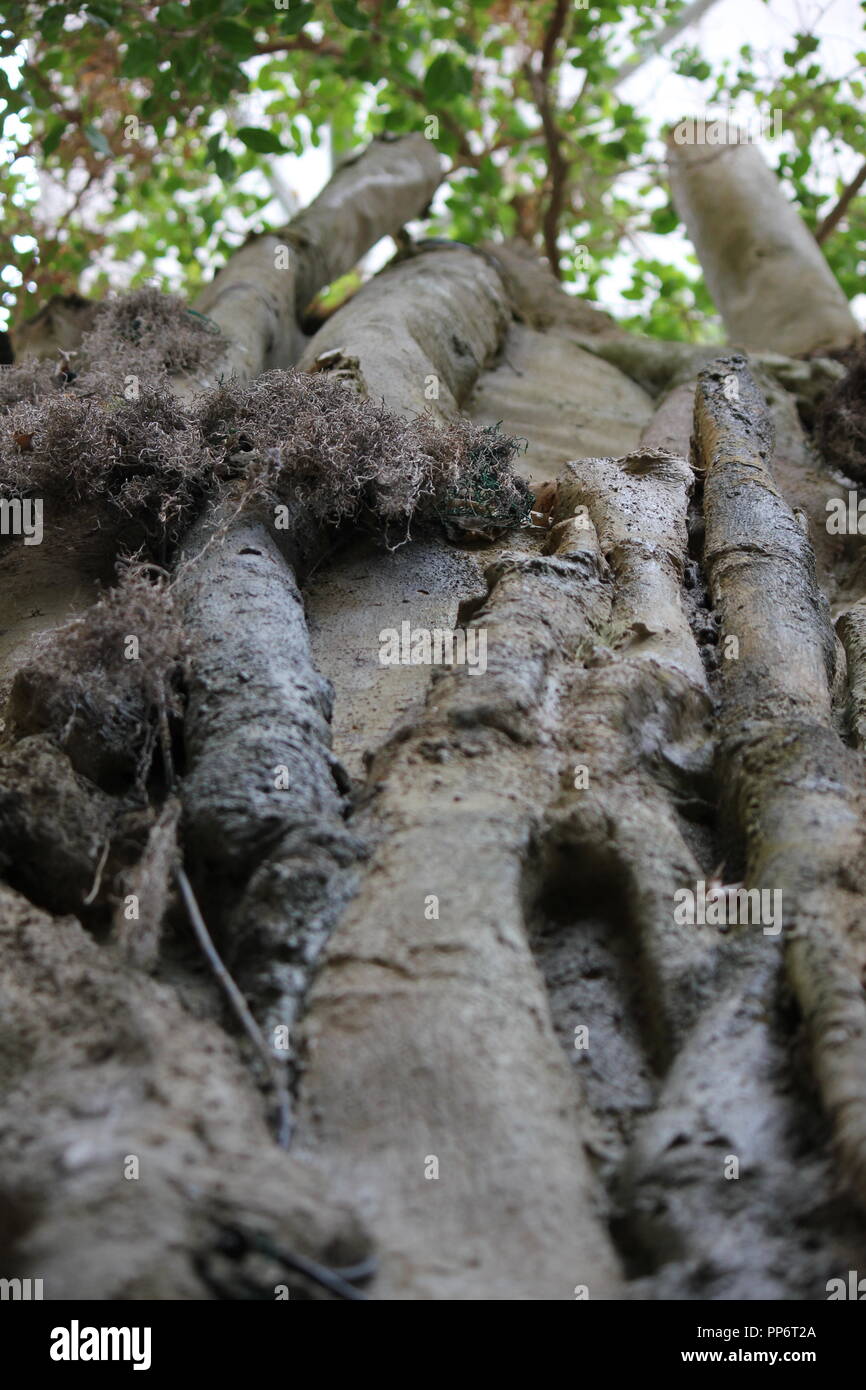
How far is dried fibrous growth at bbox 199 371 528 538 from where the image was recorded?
3449 millimetres

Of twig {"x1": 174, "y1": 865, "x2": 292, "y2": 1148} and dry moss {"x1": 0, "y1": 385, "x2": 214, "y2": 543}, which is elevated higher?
dry moss {"x1": 0, "y1": 385, "x2": 214, "y2": 543}

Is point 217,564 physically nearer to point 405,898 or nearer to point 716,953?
point 405,898

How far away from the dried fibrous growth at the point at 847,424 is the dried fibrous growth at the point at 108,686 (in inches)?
117

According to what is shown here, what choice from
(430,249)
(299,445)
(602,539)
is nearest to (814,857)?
(602,539)

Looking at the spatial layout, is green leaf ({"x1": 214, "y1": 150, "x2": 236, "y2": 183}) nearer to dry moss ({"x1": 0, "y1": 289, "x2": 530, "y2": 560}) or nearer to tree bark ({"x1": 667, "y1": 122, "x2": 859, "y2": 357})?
dry moss ({"x1": 0, "y1": 289, "x2": 530, "y2": 560})

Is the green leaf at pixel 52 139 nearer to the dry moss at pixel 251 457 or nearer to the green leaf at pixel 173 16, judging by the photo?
the green leaf at pixel 173 16

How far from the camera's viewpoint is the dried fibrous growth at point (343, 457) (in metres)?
3.45

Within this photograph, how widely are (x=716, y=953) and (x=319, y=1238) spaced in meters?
0.93

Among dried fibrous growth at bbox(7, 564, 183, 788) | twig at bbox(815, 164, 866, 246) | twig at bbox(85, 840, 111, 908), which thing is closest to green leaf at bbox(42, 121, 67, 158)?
dried fibrous growth at bbox(7, 564, 183, 788)

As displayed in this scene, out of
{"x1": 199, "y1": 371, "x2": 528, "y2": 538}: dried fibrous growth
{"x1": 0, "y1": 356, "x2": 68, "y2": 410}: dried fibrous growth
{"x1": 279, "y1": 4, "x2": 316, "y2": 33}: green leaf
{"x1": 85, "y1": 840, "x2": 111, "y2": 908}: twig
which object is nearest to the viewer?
{"x1": 85, "y1": 840, "x2": 111, "y2": 908}: twig

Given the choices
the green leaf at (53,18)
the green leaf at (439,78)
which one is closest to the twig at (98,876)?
the green leaf at (53,18)

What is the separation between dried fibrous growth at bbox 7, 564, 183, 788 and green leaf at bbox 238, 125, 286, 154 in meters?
3.68

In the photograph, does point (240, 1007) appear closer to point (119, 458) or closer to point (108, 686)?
point (108, 686)

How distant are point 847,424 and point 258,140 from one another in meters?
2.93
